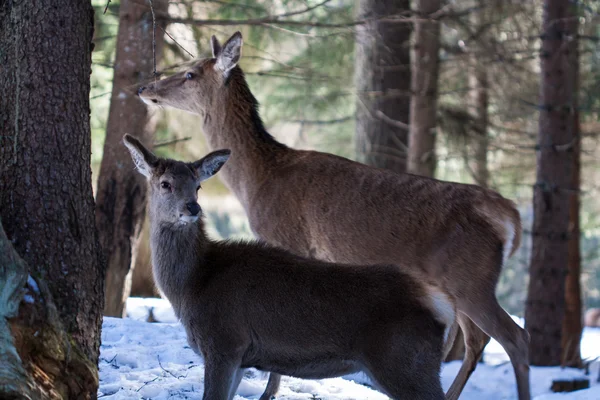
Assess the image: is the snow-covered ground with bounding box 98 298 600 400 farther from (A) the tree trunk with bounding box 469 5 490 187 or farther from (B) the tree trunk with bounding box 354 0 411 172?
(A) the tree trunk with bounding box 469 5 490 187

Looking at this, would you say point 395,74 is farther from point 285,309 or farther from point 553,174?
point 285,309

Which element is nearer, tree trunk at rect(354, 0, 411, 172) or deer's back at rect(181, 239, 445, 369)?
deer's back at rect(181, 239, 445, 369)

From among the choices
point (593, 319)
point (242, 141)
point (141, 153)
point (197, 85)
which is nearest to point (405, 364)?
point (141, 153)

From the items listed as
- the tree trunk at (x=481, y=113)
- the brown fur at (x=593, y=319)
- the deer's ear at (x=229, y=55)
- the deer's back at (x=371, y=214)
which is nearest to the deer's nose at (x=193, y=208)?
the deer's back at (x=371, y=214)

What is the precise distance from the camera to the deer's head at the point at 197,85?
9164 mm

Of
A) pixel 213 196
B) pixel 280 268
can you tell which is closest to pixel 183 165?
pixel 280 268

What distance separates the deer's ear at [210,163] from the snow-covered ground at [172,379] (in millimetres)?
1690

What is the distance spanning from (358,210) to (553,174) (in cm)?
519

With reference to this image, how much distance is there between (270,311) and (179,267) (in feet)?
2.98

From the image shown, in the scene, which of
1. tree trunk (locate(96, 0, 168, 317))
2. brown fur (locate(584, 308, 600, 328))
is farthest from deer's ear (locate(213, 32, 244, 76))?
brown fur (locate(584, 308, 600, 328))

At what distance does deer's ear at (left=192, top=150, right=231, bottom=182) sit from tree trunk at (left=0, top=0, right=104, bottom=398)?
1070 mm

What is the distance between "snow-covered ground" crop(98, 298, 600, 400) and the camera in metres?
6.32

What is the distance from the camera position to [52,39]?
5539 mm

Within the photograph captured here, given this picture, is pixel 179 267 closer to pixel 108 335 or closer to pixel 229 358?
pixel 229 358
